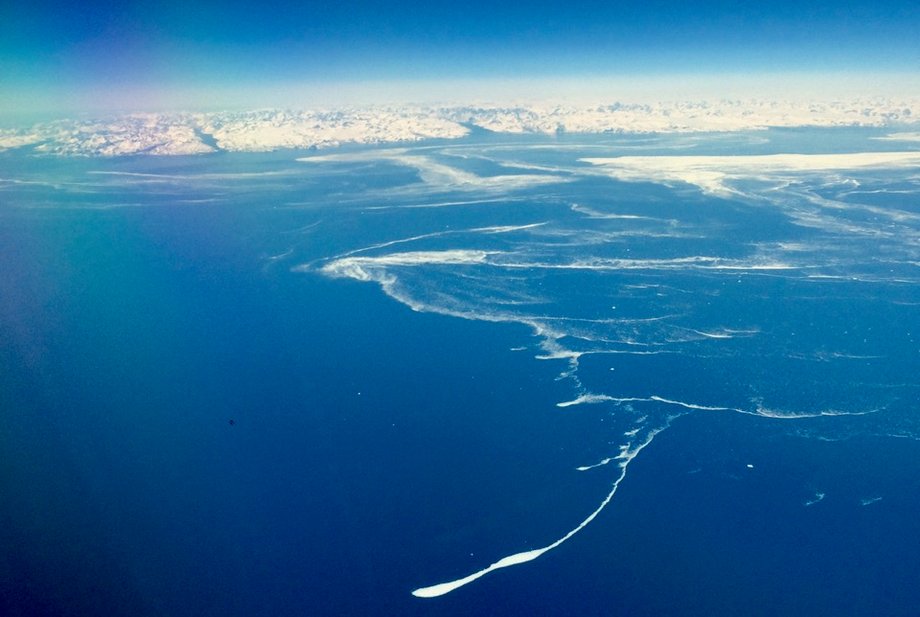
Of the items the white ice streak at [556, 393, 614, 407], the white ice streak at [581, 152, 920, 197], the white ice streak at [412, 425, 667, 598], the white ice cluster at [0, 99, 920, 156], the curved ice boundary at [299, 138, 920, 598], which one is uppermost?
the white ice cluster at [0, 99, 920, 156]

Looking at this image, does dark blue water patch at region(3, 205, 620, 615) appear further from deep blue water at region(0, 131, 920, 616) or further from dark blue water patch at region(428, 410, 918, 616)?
dark blue water patch at region(428, 410, 918, 616)

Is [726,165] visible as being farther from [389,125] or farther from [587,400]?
[389,125]

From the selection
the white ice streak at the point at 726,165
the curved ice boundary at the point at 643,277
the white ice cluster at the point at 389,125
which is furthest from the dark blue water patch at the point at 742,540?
the white ice cluster at the point at 389,125

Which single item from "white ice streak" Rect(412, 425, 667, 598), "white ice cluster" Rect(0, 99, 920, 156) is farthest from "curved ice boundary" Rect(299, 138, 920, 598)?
"white ice cluster" Rect(0, 99, 920, 156)

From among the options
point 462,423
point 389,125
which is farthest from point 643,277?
point 389,125

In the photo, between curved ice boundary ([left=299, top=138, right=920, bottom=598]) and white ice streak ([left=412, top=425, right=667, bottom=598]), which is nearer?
white ice streak ([left=412, top=425, right=667, bottom=598])

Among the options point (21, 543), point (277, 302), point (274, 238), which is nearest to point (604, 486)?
point (21, 543)
